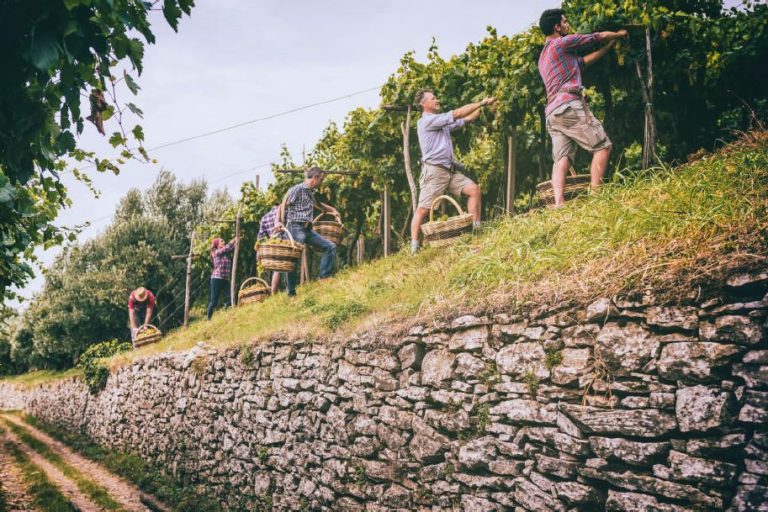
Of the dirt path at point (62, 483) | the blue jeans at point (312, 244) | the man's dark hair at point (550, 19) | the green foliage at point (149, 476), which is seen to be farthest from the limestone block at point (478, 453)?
the dirt path at point (62, 483)

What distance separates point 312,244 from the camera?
9367 mm

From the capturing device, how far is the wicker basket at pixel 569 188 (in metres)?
5.87

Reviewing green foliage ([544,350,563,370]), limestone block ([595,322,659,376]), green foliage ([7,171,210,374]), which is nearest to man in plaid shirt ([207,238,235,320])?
green foliage ([7,171,210,374])

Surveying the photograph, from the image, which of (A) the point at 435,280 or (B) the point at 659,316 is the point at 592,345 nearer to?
(B) the point at 659,316

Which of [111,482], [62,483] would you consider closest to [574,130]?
[111,482]

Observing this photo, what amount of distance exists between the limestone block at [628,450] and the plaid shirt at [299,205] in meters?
6.61

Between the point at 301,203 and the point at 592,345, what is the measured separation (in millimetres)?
6437

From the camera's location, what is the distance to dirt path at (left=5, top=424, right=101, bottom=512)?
847cm

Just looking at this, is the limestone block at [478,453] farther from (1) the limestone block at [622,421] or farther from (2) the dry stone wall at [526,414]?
(1) the limestone block at [622,421]

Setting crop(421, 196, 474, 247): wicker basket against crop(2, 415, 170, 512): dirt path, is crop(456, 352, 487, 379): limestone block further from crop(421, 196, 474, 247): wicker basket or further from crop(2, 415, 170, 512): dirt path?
crop(2, 415, 170, 512): dirt path

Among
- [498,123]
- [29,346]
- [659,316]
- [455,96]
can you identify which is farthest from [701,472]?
[29,346]

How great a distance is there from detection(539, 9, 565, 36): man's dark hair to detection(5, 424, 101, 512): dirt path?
9.21 meters

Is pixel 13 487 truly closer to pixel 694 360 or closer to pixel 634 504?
pixel 634 504

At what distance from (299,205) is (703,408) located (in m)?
7.20
